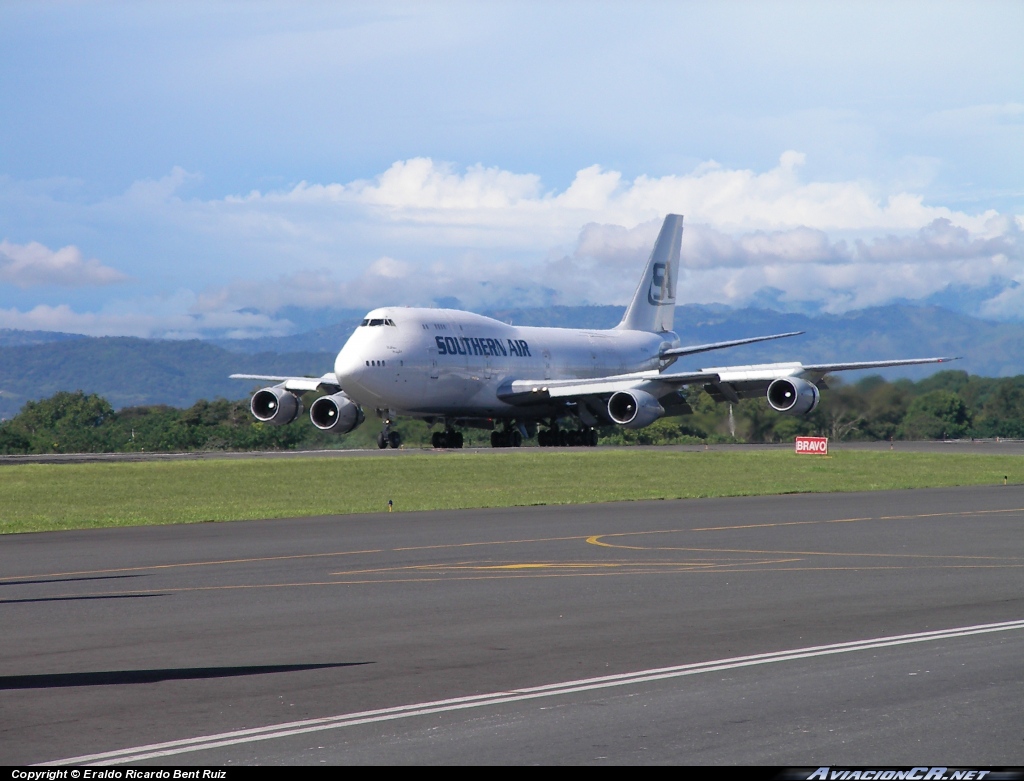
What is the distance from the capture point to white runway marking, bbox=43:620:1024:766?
24.3ft

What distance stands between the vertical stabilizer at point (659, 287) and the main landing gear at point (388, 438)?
1853 centimetres

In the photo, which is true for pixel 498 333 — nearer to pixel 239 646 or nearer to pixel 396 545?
pixel 396 545

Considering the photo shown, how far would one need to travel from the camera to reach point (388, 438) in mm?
52750

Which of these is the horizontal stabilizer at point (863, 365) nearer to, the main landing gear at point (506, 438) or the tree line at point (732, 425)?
the tree line at point (732, 425)

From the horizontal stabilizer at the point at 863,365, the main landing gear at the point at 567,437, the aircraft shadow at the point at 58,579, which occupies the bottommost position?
the aircraft shadow at the point at 58,579

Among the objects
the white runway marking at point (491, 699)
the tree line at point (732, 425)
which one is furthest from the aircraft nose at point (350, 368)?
the white runway marking at point (491, 699)

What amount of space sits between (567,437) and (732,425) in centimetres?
834

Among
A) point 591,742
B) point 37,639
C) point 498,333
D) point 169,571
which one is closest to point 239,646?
point 37,639

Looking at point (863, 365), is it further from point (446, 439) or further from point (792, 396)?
point (446, 439)

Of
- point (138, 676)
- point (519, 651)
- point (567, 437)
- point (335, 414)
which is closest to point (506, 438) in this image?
point (567, 437)

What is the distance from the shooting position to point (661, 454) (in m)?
46.2

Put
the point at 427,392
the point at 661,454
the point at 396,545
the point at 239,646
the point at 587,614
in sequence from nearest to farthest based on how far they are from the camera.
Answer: the point at 239,646, the point at 587,614, the point at 396,545, the point at 661,454, the point at 427,392

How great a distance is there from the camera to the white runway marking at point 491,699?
24.3 ft

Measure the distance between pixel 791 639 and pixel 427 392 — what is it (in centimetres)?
4033
